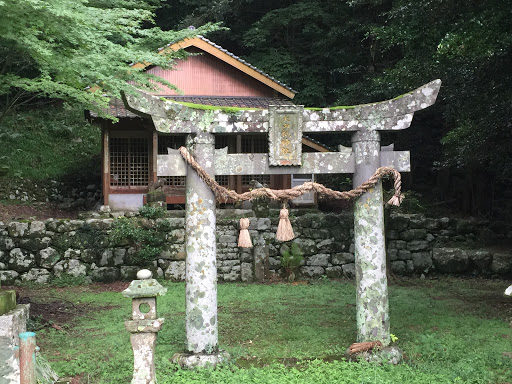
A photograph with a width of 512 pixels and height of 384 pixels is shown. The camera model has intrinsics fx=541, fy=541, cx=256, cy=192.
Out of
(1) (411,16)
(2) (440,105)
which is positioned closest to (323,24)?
(2) (440,105)

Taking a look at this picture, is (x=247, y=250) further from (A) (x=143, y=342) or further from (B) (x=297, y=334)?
(A) (x=143, y=342)

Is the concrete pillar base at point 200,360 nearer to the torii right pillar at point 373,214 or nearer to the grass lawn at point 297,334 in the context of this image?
the grass lawn at point 297,334

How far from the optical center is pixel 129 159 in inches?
677

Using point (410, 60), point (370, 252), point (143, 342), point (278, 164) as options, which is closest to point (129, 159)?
point (410, 60)

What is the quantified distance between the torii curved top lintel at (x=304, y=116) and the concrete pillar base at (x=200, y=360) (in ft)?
9.47

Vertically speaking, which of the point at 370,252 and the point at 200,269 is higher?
the point at 370,252

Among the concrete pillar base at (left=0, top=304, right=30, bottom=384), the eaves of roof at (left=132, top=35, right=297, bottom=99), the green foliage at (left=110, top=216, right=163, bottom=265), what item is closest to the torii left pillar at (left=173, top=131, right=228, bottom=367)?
the concrete pillar base at (left=0, top=304, right=30, bottom=384)

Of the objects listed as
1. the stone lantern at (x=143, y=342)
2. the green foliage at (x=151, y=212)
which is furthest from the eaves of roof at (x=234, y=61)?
the stone lantern at (x=143, y=342)

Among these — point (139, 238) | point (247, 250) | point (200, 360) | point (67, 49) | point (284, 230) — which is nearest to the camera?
point (200, 360)

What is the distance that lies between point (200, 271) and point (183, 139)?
1125 centimetres

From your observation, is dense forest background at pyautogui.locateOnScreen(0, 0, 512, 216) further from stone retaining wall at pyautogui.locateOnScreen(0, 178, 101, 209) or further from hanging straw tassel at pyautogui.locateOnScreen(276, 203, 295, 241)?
stone retaining wall at pyautogui.locateOnScreen(0, 178, 101, 209)

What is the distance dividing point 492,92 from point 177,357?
8604mm

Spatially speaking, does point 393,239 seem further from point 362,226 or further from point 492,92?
point 362,226

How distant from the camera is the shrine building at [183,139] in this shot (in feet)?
54.9
